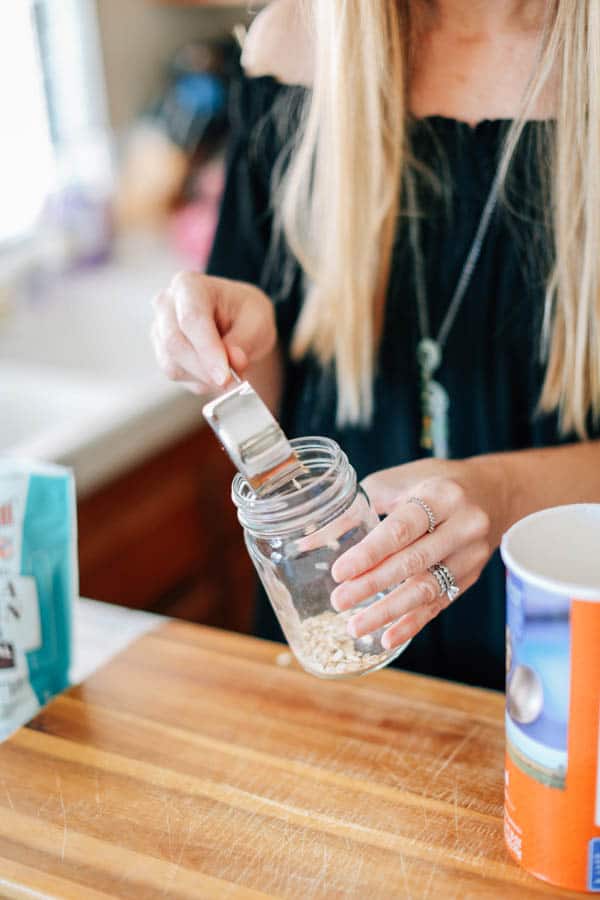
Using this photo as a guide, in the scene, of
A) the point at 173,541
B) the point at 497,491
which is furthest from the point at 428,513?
the point at 173,541

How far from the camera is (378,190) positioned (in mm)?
936

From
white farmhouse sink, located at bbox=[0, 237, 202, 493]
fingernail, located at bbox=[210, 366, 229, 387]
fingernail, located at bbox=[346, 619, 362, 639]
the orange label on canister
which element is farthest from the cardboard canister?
white farmhouse sink, located at bbox=[0, 237, 202, 493]

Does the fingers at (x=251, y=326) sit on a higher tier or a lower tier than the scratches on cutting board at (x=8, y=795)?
higher

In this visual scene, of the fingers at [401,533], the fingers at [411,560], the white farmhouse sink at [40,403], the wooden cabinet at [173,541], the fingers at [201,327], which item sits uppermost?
the fingers at [201,327]

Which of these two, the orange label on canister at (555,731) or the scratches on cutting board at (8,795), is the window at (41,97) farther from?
the orange label on canister at (555,731)

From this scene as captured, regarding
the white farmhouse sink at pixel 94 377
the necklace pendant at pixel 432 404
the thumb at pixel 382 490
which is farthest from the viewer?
the white farmhouse sink at pixel 94 377

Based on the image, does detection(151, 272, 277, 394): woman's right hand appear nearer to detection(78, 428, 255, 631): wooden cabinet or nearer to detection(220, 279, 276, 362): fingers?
detection(220, 279, 276, 362): fingers

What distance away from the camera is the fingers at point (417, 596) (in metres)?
0.64

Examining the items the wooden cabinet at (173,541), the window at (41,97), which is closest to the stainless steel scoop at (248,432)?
the wooden cabinet at (173,541)

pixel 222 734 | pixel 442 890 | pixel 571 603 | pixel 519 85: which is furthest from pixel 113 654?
pixel 519 85

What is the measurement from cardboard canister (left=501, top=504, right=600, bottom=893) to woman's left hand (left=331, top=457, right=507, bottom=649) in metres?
0.08

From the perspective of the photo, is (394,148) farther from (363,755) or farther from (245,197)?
(363,755)

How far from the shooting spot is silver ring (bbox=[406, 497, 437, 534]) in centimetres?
67

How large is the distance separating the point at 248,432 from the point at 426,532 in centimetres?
14
